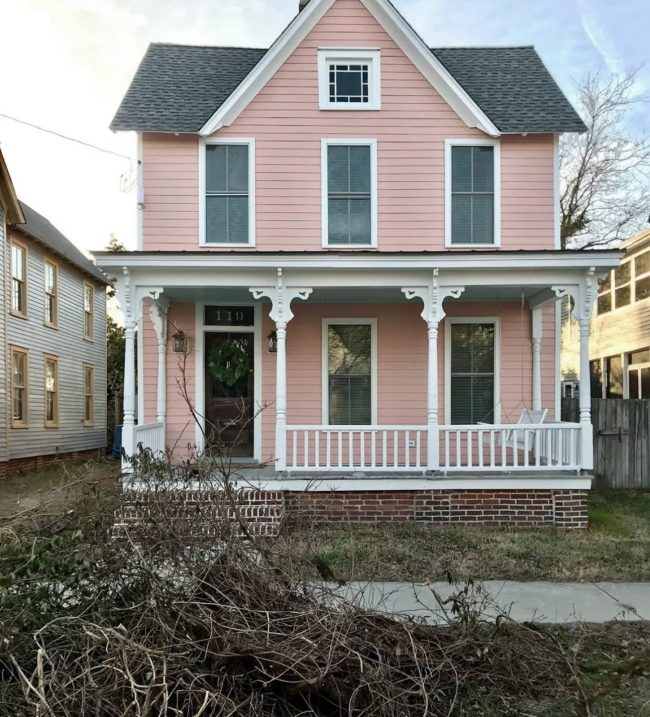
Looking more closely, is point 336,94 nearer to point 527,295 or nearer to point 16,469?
point 527,295

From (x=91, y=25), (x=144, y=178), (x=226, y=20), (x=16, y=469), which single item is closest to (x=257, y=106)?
(x=144, y=178)

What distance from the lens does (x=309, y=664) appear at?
2875mm

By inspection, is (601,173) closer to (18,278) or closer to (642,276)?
(642,276)

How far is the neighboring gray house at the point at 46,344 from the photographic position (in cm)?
1359

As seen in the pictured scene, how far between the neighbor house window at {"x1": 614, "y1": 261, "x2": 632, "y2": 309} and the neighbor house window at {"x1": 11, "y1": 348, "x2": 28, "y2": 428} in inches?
667

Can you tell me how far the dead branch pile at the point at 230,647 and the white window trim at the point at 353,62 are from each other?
7.77 meters

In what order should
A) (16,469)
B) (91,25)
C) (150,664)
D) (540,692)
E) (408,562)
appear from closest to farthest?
(150,664) → (540,692) → (408,562) → (91,25) → (16,469)

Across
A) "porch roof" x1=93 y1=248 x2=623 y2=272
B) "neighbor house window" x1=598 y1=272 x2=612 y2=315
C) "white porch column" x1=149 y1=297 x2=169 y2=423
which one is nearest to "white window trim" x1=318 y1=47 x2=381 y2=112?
"porch roof" x1=93 y1=248 x2=623 y2=272

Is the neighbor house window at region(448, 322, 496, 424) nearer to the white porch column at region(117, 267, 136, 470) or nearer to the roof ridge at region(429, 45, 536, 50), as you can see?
the white porch column at region(117, 267, 136, 470)

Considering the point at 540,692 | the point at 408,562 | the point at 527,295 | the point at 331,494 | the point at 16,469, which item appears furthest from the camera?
the point at 16,469

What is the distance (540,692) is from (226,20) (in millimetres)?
14277

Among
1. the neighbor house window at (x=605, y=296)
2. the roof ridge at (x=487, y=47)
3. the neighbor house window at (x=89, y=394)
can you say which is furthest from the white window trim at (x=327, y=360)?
the neighbor house window at (x=89, y=394)

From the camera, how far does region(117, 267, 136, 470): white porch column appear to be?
7.29 metres

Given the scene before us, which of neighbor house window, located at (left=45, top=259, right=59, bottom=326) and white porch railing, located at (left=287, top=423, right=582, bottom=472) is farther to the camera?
neighbor house window, located at (left=45, top=259, right=59, bottom=326)
